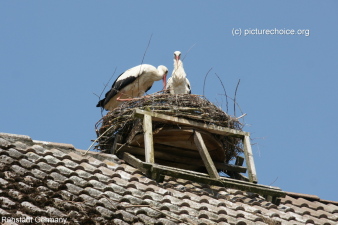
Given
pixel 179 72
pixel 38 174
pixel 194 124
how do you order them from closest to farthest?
1. pixel 38 174
2. pixel 194 124
3. pixel 179 72

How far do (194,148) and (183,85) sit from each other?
2786 millimetres

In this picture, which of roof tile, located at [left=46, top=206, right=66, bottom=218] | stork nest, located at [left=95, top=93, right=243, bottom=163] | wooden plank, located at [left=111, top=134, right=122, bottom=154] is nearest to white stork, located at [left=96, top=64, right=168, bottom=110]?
stork nest, located at [left=95, top=93, right=243, bottom=163]

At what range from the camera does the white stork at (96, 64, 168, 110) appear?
11805mm

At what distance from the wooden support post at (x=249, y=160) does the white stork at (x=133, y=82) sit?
147 inches

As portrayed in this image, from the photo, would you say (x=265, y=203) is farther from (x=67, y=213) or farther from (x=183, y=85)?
(x=183, y=85)

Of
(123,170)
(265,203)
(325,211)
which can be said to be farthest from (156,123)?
(325,211)

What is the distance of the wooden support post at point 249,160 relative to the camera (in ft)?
26.3

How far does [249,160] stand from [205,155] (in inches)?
27.3

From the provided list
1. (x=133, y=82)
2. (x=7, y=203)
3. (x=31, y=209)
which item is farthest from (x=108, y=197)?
(x=133, y=82)

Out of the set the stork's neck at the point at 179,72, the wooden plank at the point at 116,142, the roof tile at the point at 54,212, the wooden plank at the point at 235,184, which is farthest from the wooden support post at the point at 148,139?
the stork's neck at the point at 179,72

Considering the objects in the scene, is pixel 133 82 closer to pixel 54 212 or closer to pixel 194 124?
pixel 194 124

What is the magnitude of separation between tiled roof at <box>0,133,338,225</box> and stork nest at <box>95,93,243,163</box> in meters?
0.79

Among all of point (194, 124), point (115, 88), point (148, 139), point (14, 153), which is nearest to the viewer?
point (14, 153)

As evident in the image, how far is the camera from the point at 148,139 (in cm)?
A: 767
